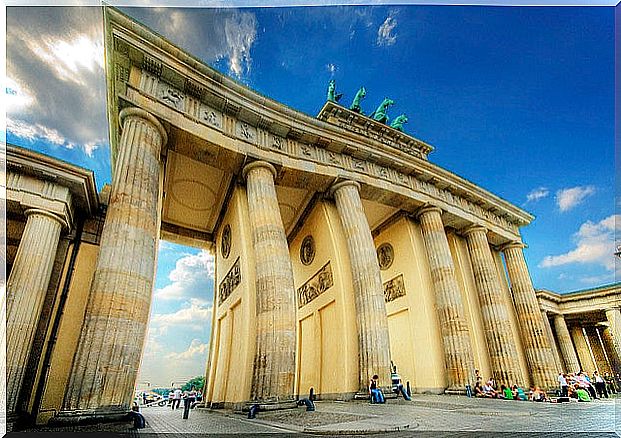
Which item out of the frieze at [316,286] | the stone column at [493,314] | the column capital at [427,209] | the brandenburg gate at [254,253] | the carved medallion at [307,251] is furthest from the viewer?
the column capital at [427,209]

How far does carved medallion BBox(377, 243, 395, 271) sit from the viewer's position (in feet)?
53.5

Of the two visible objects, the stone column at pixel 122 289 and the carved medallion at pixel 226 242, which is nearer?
the stone column at pixel 122 289

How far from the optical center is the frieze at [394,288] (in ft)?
50.1

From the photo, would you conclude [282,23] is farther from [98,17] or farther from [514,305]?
[514,305]

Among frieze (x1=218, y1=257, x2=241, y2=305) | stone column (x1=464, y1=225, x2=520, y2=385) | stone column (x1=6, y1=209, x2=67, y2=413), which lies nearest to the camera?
stone column (x1=6, y1=209, x2=67, y2=413)

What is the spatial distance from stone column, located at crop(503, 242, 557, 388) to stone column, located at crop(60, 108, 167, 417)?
51.8 ft

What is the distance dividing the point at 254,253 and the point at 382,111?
13.6 metres

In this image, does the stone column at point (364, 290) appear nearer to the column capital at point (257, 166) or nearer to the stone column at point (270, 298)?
the stone column at point (270, 298)

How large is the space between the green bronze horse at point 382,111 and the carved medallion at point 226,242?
11366 millimetres

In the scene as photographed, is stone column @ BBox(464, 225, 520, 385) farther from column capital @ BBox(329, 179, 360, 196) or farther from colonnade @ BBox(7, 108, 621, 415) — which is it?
column capital @ BBox(329, 179, 360, 196)

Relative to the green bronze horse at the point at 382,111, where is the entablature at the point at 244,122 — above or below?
below

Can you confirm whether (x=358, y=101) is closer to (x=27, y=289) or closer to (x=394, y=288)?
(x=394, y=288)

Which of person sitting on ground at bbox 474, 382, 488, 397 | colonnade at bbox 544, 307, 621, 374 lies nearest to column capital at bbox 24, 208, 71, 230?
person sitting on ground at bbox 474, 382, 488, 397

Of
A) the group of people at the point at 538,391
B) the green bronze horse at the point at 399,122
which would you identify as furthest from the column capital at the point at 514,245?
the green bronze horse at the point at 399,122
